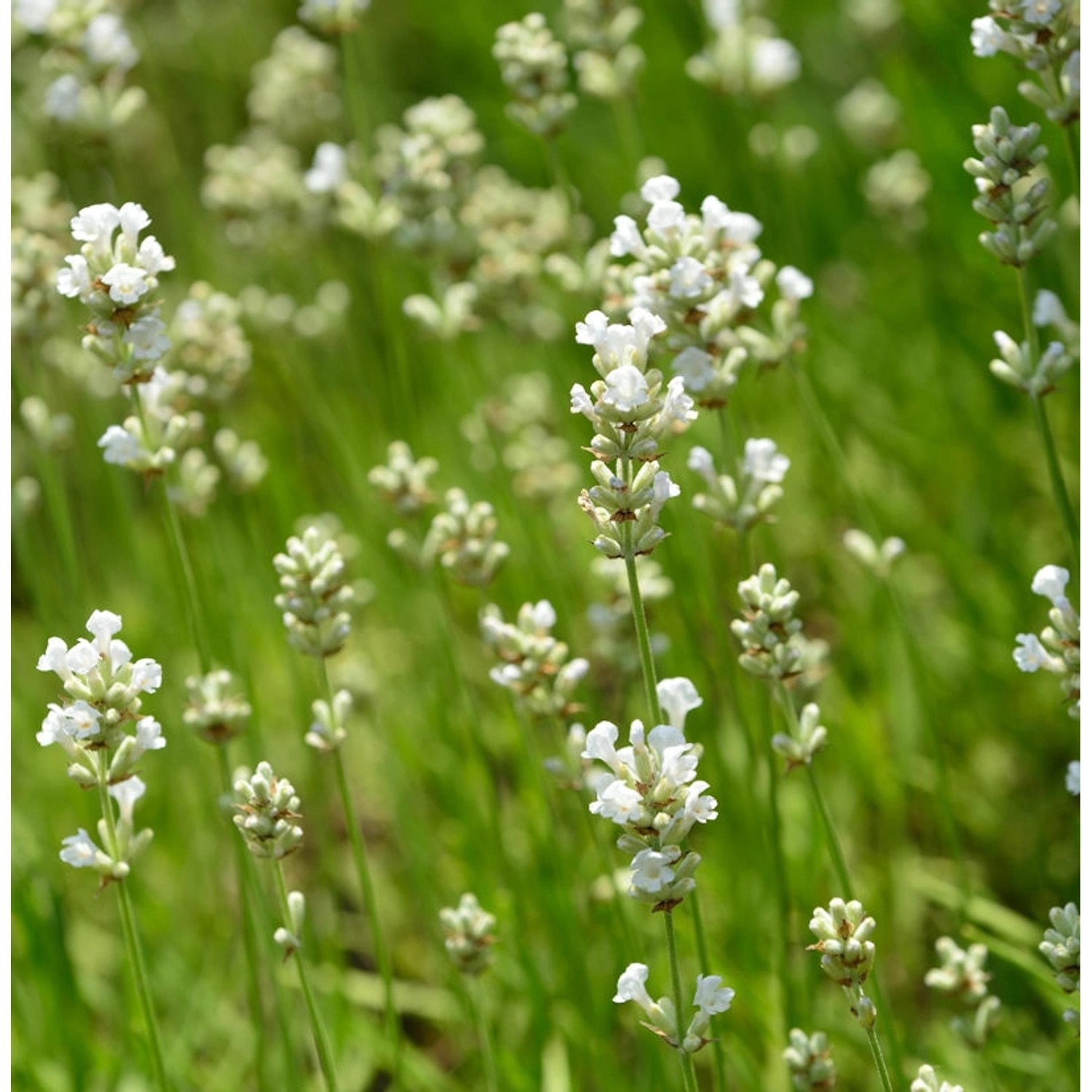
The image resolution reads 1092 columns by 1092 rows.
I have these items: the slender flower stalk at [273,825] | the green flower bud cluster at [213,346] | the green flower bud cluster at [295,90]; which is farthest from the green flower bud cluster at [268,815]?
the green flower bud cluster at [295,90]

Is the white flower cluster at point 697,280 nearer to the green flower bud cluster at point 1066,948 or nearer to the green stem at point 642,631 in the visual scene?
the green stem at point 642,631

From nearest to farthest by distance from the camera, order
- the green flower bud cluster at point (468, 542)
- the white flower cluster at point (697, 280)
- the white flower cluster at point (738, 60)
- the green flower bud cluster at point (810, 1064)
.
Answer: the green flower bud cluster at point (810, 1064)
the white flower cluster at point (697, 280)
the green flower bud cluster at point (468, 542)
the white flower cluster at point (738, 60)

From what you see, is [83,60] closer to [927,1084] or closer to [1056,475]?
[1056,475]

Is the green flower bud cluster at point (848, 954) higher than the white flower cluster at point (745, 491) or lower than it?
lower

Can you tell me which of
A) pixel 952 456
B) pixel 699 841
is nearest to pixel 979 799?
pixel 699 841

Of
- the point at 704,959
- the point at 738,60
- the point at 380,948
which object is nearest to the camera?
the point at 704,959

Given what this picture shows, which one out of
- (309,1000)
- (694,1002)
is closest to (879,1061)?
(694,1002)

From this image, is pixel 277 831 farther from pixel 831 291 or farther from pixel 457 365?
pixel 831 291
